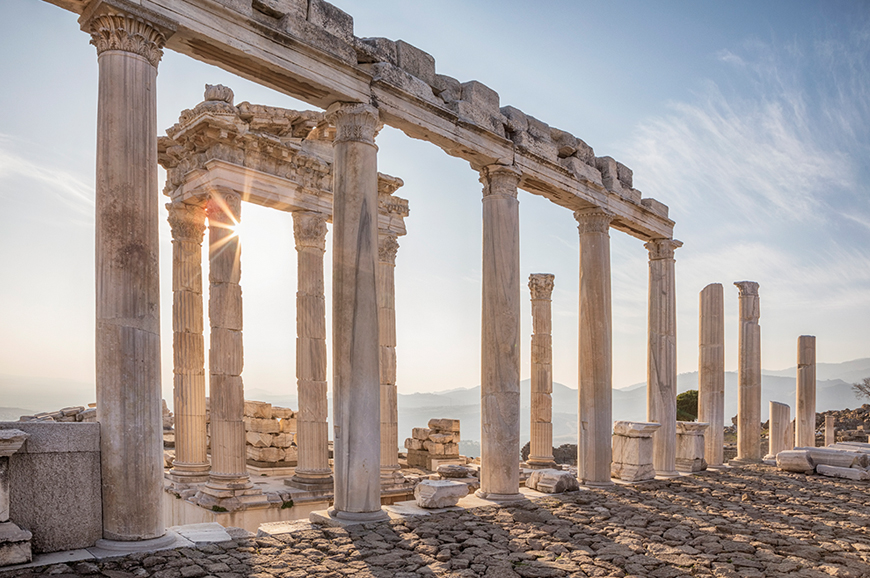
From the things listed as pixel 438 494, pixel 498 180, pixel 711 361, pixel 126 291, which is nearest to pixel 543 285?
pixel 711 361

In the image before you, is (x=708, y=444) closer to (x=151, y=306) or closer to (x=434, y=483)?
(x=434, y=483)

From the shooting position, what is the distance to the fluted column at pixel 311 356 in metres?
16.3

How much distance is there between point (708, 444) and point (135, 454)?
58.5 feet

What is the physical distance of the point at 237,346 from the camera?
15.3 meters

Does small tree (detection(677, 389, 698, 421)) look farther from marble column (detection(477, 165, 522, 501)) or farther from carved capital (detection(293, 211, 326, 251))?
marble column (detection(477, 165, 522, 501))

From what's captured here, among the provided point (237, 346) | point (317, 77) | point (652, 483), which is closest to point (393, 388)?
point (237, 346)

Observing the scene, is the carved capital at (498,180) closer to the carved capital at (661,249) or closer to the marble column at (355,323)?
the marble column at (355,323)

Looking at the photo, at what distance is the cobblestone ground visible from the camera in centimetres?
759

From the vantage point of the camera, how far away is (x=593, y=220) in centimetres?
1543

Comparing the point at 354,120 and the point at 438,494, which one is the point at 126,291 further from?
the point at 438,494

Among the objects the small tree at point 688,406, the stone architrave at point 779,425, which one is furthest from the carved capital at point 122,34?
the small tree at point 688,406

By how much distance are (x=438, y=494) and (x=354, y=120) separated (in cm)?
604

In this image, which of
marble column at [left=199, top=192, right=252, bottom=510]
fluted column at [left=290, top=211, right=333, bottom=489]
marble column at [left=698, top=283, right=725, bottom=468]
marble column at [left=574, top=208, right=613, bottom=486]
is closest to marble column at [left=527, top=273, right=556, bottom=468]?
marble column at [left=698, top=283, right=725, bottom=468]

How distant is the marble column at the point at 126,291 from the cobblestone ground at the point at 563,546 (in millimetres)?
754
